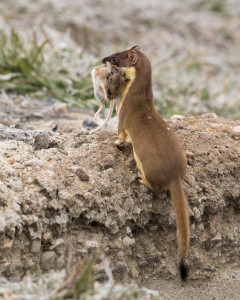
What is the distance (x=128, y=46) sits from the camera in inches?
327

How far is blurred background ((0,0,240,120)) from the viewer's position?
226 inches

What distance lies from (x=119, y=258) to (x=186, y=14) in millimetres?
8471

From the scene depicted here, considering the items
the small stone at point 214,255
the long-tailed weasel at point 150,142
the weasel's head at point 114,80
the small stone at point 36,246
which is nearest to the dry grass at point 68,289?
the small stone at point 36,246

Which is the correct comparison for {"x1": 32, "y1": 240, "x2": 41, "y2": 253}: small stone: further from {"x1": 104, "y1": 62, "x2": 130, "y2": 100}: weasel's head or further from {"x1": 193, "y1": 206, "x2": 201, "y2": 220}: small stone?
{"x1": 104, "y1": 62, "x2": 130, "y2": 100}: weasel's head

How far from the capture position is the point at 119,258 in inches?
122

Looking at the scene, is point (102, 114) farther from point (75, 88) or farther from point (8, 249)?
point (8, 249)

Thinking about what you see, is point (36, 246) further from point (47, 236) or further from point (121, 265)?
point (121, 265)

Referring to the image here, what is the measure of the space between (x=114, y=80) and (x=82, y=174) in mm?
661

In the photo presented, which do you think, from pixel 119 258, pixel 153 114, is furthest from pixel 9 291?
pixel 153 114

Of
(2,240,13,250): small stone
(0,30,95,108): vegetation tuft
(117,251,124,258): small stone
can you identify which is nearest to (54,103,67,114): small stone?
(0,30,95,108): vegetation tuft

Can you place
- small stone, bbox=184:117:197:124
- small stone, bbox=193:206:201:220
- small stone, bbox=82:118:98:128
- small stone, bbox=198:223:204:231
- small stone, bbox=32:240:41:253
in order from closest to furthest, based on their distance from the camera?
small stone, bbox=32:240:41:253 < small stone, bbox=193:206:201:220 < small stone, bbox=198:223:204:231 < small stone, bbox=184:117:197:124 < small stone, bbox=82:118:98:128

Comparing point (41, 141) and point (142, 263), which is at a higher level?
point (41, 141)

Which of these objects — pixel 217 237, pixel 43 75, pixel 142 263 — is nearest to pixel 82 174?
pixel 142 263

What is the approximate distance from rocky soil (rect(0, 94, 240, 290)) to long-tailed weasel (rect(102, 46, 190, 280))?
0.61 feet
